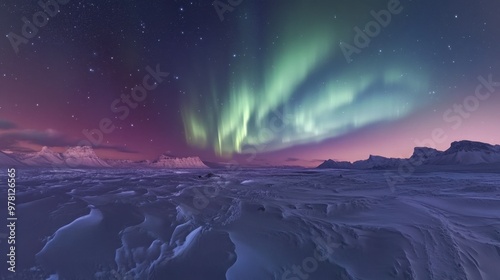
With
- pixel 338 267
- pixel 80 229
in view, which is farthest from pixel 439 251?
pixel 80 229

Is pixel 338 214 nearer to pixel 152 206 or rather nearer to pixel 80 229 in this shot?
pixel 152 206

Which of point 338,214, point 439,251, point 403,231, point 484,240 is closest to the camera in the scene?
point 439,251

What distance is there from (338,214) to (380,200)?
3052 mm

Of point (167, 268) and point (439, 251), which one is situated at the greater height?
point (167, 268)

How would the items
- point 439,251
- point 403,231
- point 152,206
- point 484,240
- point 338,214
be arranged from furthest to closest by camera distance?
point 152,206 → point 338,214 → point 403,231 → point 484,240 → point 439,251

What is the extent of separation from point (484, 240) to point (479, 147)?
15482 cm

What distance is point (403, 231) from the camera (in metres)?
5.11

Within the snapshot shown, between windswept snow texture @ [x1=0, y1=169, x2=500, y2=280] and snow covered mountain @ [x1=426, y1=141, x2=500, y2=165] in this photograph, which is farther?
snow covered mountain @ [x1=426, y1=141, x2=500, y2=165]

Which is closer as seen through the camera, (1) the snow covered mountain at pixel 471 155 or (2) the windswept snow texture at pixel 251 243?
(2) the windswept snow texture at pixel 251 243

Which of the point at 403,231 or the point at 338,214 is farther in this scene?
the point at 338,214

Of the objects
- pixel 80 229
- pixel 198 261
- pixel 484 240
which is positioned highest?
pixel 80 229

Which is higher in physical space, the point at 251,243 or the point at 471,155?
the point at 251,243

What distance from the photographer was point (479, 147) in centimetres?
11575

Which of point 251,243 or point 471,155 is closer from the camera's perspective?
point 251,243
